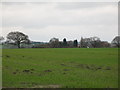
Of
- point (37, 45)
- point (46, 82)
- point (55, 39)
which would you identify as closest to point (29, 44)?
point (37, 45)

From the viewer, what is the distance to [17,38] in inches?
3858

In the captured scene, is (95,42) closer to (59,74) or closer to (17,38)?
(17,38)

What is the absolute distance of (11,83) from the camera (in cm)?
1281

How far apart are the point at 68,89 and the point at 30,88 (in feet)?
6.34

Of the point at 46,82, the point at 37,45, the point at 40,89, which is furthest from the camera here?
the point at 37,45

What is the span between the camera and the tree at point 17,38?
323 ft

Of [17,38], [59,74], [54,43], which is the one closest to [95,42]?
[54,43]

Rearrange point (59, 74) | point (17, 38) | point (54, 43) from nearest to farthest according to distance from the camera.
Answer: point (59, 74)
point (17, 38)
point (54, 43)

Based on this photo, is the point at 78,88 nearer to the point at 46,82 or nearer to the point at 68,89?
the point at 68,89

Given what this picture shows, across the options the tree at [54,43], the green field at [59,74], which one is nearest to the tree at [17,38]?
the tree at [54,43]

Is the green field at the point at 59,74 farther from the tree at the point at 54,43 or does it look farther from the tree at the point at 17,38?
the tree at the point at 54,43

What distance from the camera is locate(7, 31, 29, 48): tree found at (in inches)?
3873

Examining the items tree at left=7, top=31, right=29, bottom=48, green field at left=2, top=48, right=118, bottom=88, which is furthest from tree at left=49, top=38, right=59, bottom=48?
→ green field at left=2, top=48, right=118, bottom=88

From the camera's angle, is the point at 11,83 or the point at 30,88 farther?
the point at 11,83
